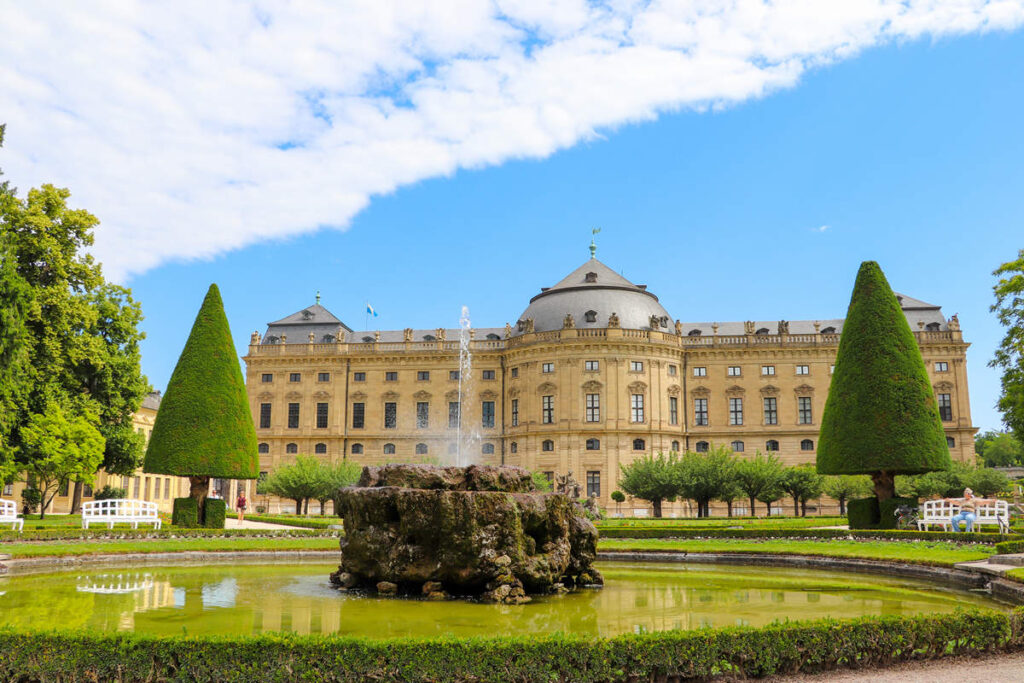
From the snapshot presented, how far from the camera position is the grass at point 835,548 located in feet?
50.9

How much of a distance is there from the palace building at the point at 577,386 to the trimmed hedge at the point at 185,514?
2662 cm

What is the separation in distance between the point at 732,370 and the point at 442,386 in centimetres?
2018

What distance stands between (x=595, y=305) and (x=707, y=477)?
18719 mm

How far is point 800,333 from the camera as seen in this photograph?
189 ft

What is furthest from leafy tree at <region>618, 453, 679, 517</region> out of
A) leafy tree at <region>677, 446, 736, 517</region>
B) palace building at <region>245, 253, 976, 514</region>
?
palace building at <region>245, 253, 976, 514</region>

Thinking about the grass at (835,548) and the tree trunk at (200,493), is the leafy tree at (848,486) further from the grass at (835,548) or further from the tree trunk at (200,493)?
the tree trunk at (200,493)

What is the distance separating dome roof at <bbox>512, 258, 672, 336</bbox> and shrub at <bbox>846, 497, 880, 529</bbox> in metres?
29.3

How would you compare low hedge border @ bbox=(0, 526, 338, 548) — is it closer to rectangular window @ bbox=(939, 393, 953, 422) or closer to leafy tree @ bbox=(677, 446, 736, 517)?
leafy tree @ bbox=(677, 446, 736, 517)

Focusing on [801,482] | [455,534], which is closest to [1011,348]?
[801,482]

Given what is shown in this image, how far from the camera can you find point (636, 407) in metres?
52.5

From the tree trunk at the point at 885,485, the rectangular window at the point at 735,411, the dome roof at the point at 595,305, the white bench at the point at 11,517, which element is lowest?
the white bench at the point at 11,517

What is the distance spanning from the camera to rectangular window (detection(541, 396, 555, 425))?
5303 centimetres

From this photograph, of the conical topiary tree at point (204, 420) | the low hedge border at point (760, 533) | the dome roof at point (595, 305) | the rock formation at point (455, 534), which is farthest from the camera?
the dome roof at point (595, 305)

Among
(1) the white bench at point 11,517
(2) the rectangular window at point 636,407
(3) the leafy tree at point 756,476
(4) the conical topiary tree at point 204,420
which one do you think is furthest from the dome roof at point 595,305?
(1) the white bench at point 11,517
